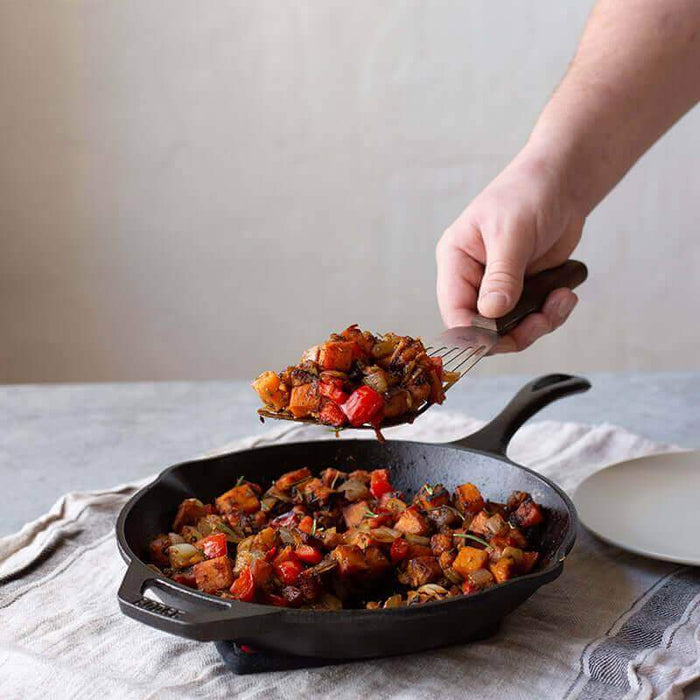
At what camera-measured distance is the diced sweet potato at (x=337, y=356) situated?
1.55 m

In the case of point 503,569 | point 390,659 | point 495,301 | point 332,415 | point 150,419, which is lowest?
point 150,419

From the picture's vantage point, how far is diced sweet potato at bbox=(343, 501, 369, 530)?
1.68 m

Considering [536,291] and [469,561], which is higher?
[536,291]

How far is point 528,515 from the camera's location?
1.60 metres

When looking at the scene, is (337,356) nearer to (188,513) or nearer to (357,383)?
(357,383)

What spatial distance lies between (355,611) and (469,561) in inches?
11.7

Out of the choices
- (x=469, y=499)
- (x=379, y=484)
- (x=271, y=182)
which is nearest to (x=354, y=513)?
(x=379, y=484)

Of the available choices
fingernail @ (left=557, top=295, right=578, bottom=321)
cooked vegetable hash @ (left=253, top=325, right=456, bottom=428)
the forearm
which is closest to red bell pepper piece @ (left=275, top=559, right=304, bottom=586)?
cooked vegetable hash @ (left=253, top=325, right=456, bottom=428)

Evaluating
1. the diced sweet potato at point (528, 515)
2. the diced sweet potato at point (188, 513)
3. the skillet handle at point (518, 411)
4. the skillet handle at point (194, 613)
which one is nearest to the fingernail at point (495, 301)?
the skillet handle at point (518, 411)

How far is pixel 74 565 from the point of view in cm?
173

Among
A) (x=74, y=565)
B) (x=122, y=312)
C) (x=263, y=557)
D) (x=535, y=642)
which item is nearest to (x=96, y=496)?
(x=74, y=565)

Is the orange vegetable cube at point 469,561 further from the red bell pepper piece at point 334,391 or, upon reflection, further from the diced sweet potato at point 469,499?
the red bell pepper piece at point 334,391

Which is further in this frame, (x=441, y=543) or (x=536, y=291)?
(x=536, y=291)

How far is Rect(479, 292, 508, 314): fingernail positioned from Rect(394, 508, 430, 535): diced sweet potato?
0.46 metres
